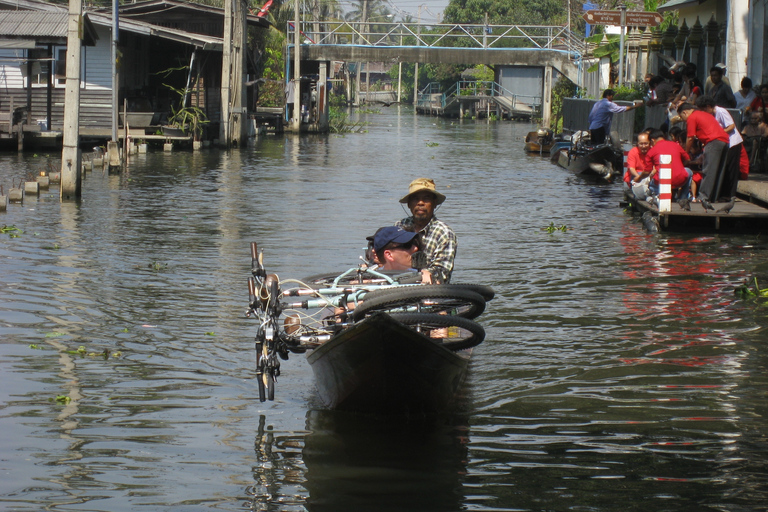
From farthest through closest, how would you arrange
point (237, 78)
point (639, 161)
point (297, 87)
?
point (297, 87), point (237, 78), point (639, 161)

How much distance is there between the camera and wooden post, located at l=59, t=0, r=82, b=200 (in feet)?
56.5

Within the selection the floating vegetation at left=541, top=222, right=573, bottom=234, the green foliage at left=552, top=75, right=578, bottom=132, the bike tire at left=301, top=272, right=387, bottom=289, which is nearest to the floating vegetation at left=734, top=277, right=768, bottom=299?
the bike tire at left=301, top=272, right=387, bottom=289

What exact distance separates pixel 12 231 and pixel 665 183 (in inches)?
380

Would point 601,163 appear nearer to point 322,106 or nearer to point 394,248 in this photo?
point 394,248

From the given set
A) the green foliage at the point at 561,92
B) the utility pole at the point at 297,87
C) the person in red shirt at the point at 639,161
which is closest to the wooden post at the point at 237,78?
the utility pole at the point at 297,87

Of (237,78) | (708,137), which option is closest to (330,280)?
(708,137)

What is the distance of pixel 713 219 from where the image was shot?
15.0 metres

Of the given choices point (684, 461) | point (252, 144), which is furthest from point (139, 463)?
point (252, 144)

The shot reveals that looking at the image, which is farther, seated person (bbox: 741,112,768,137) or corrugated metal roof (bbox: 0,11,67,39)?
corrugated metal roof (bbox: 0,11,67,39)

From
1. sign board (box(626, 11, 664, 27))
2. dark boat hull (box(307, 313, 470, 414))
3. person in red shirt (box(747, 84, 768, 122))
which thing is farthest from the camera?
sign board (box(626, 11, 664, 27))

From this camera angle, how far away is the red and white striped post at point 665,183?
49.3ft

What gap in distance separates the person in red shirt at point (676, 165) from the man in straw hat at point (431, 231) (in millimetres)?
8426

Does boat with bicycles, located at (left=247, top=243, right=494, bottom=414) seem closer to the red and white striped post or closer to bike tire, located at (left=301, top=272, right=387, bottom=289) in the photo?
bike tire, located at (left=301, top=272, right=387, bottom=289)

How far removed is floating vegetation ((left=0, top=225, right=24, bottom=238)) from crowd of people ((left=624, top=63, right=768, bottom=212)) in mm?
9486
